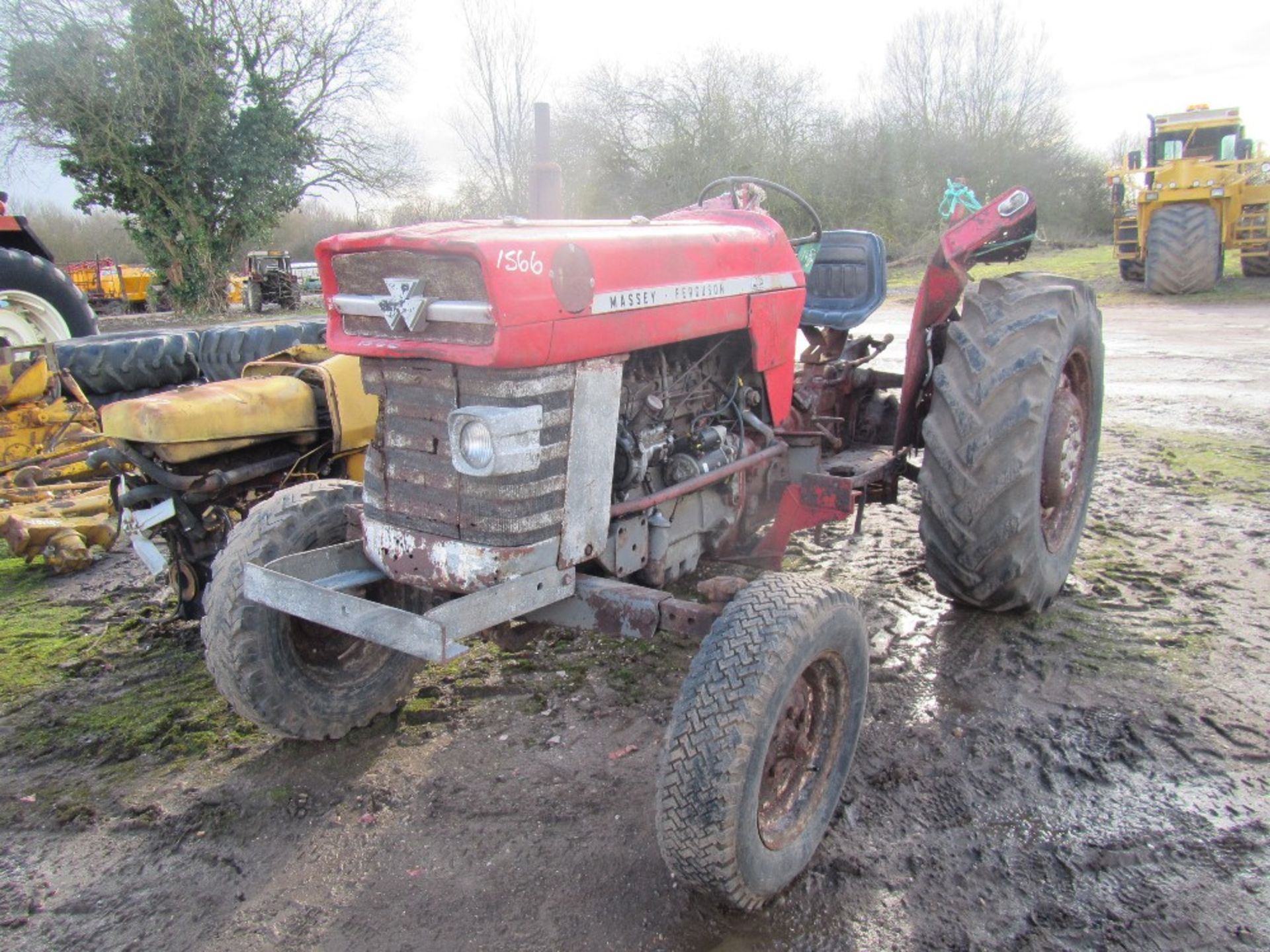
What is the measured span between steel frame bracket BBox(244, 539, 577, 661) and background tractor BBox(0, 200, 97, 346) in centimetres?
706

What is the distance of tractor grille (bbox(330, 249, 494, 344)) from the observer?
8.09 ft

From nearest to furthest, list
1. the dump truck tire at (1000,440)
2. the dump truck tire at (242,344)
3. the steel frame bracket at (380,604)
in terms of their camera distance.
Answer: the steel frame bracket at (380,604), the dump truck tire at (1000,440), the dump truck tire at (242,344)

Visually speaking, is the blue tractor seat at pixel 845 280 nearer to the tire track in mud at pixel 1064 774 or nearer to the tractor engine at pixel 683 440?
Result: the tire track in mud at pixel 1064 774

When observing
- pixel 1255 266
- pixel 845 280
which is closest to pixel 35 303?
pixel 845 280

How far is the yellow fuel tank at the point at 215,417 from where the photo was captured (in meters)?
3.83

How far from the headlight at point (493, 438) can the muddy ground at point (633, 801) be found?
3.72 ft

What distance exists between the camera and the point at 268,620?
2.97m

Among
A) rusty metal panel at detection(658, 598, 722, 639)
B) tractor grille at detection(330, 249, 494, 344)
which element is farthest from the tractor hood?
rusty metal panel at detection(658, 598, 722, 639)

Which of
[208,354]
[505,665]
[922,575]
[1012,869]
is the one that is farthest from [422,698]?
[208,354]

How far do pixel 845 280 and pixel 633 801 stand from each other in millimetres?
3305

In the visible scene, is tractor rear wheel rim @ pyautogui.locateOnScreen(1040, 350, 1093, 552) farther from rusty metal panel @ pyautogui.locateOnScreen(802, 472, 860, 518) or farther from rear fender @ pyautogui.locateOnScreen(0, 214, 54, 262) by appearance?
rear fender @ pyautogui.locateOnScreen(0, 214, 54, 262)

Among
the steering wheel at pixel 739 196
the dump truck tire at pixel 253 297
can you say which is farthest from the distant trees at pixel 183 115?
the steering wheel at pixel 739 196

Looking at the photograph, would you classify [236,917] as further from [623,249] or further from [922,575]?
[922,575]

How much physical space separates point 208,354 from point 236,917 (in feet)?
16.2
